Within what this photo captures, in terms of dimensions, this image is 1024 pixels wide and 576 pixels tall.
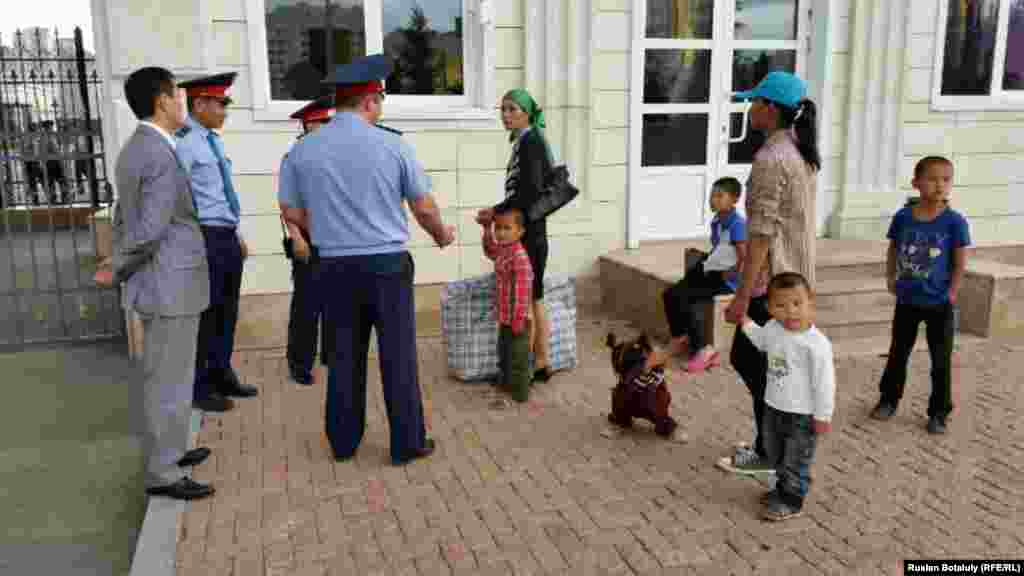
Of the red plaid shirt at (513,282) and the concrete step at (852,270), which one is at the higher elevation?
the red plaid shirt at (513,282)

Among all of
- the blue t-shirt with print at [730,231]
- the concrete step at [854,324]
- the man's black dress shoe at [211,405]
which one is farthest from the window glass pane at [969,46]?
the man's black dress shoe at [211,405]

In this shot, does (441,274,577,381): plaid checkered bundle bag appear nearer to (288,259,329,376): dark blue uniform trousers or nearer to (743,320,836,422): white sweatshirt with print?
(288,259,329,376): dark blue uniform trousers

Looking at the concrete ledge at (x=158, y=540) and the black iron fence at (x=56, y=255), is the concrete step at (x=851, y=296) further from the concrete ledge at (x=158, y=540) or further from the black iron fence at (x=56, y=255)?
the black iron fence at (x=56, y=255)

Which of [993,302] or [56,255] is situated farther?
[56,255]

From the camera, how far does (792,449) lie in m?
3.54

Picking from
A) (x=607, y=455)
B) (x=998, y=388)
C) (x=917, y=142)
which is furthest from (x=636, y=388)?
(x=917, y=142)

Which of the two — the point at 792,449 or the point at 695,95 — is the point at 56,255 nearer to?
the point at 695,95

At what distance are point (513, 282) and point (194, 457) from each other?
1.98 meters

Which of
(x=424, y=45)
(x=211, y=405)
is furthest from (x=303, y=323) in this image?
(x=424, y=45)

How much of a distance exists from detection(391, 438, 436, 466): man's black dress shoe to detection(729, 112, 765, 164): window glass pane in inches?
192

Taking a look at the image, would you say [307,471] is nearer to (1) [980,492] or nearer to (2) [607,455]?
(2) [607,455]

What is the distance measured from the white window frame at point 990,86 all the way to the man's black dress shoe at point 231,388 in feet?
22.3

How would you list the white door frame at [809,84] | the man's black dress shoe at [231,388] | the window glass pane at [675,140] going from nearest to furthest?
1. the man's black dress shoe at [231,388]
2. the white door frame at [809,84]
3. the window glass pane at [675,140]

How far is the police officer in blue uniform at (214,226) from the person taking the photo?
15.6 feet
